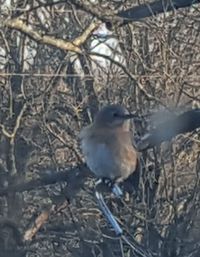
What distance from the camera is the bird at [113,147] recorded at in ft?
12.5

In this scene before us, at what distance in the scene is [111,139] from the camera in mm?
3893

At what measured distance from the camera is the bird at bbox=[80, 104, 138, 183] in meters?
3.81

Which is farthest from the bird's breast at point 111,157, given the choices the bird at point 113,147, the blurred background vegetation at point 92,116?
the blurred background vegetation at point 92,116

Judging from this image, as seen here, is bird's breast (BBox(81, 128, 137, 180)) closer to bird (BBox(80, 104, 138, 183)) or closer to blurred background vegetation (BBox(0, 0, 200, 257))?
bird (BBox(80, 104, 138, 183))

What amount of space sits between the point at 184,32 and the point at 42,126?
62.7 inches

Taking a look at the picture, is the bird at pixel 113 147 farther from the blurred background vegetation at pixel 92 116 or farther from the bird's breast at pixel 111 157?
the blurred background vegetation at pixel 92 116

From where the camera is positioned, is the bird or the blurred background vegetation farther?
the blurred background vegetation

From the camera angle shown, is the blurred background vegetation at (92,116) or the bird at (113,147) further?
the blurred background vegetation at (92,116)

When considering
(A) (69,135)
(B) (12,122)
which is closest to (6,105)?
(B) (12,122)

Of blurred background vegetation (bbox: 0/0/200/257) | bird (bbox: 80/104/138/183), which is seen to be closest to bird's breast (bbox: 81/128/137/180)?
bird (bbox: 80/104/138/183)

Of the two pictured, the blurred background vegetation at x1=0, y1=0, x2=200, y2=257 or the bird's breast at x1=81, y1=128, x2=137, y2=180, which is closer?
the bird's breast at x1=81, y1=128, x2=137, y2=180

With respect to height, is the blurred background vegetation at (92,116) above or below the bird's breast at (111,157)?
above

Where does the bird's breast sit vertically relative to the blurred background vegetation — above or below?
below

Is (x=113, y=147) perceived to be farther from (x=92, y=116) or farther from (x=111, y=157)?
(x=92, y=116)
